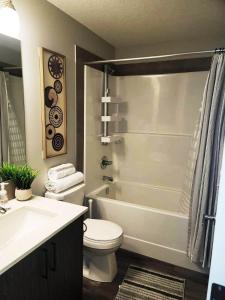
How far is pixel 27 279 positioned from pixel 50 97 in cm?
136

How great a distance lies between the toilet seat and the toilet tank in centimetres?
26

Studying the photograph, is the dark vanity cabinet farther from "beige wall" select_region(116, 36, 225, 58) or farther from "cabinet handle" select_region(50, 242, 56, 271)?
"beige wall" select_region(116, 36, 225, 58)

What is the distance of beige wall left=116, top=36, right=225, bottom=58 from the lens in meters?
2.46

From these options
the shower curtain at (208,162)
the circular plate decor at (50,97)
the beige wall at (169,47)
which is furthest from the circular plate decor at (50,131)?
the beige wall at (169,47)

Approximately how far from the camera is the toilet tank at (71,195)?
184cm

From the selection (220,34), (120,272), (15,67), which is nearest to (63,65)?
(15,67)

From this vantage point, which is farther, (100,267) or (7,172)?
(100,267)

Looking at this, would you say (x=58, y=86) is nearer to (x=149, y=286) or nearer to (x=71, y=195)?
Result: (x=71, y=195)

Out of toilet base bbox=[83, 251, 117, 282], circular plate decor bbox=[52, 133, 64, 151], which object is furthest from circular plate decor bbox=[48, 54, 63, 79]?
toilet base bbox=[83, 251, 117, 282]

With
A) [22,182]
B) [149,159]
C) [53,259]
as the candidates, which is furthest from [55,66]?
[149,159]

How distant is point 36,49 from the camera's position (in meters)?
1.71

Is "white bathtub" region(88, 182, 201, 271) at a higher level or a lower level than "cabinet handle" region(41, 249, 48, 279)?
lower

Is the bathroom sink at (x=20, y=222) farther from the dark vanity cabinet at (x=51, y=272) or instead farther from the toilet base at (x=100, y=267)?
the toilet base at (x=100, y=267)

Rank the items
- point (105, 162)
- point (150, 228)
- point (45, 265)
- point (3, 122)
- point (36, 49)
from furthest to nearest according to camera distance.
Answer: point (105, 162) → point (150, 228) → point (36, 49) → point (3, 122) → point (45, 265)
